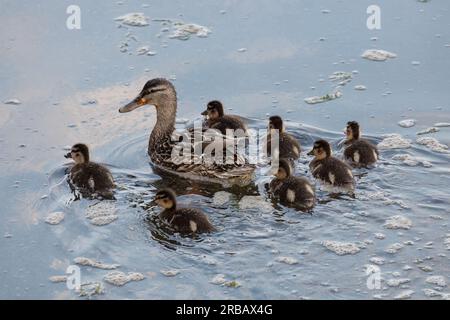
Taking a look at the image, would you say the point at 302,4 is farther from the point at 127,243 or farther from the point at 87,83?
the point at 127,243

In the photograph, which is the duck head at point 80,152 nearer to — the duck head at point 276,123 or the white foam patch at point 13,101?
the white foam patch at point 13,101

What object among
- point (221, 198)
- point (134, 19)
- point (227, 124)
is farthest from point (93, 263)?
point (134, 19)

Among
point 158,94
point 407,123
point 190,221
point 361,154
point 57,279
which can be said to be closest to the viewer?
point 57,279

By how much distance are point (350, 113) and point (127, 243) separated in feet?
8.75

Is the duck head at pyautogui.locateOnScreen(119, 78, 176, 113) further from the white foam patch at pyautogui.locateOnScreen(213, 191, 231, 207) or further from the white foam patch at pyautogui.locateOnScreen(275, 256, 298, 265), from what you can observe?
the white foam patch at pyautogui.locateOnScreen(275, 256, 298, 265)

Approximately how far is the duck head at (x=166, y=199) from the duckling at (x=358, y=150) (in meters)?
1.58

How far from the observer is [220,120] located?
330 inches

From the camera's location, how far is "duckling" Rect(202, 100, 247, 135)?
330 inches

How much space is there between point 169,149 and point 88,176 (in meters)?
0.83

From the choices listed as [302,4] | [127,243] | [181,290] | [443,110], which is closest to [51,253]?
[127,243]

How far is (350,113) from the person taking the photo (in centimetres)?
868

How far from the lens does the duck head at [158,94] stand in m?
8.36

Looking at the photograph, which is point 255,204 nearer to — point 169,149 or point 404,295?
point 169,149

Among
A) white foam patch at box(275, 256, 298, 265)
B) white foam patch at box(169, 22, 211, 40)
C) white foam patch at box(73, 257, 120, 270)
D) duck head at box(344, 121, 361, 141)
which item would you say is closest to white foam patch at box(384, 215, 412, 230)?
white foam patch at box(275, 256, 298, 265)
